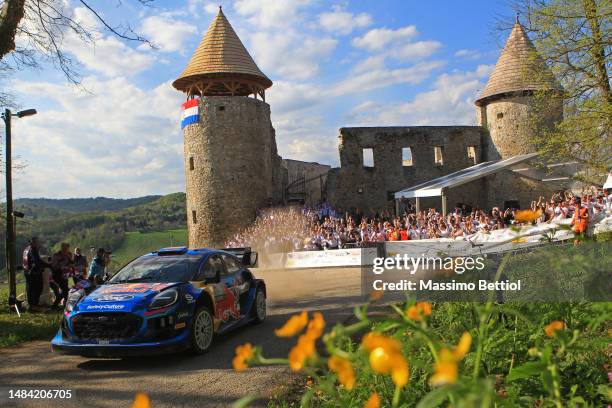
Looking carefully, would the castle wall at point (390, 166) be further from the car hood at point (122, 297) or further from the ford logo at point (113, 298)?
the ford logo at point (113, 298)

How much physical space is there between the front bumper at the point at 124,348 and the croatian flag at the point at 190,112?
2265cm

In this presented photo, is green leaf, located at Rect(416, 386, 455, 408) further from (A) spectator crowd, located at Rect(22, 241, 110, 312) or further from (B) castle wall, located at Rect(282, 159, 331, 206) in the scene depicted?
(B) castle wall, located at Rect(282, 159, 331, 206)

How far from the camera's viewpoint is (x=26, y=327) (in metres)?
9.88

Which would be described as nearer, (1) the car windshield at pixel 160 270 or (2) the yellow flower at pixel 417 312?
(2) the yellow flower at pixel 417 312

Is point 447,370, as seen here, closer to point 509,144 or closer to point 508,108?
point 508,108

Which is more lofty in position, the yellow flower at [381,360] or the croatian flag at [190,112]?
the croatian flag at [190,112]

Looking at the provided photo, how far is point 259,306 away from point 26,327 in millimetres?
4529

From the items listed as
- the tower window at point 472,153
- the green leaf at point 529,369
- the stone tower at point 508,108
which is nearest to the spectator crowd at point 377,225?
the tower window at point 472,153

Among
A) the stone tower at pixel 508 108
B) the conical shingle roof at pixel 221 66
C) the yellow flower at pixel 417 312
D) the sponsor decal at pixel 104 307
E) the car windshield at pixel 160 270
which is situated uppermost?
the conical shingle roof at pixel 221 66

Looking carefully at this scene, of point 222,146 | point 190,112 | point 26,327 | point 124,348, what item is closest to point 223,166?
point 222,146

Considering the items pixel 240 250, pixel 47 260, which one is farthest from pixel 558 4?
pixel 47 260

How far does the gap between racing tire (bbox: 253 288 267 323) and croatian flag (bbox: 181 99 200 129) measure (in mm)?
20487

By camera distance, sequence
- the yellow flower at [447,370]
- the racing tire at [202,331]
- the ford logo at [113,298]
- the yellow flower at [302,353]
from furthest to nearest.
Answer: the racing tire at [202,331] < the ford logo at [113,298] < the yellow flower at [302,353] < the yellow flower at [447,370]

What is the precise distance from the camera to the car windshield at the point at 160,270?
25.4ft
